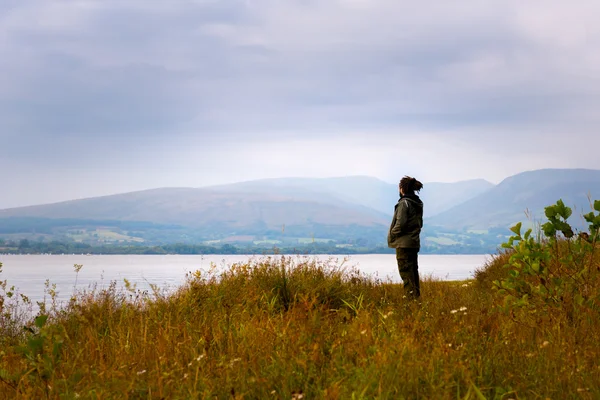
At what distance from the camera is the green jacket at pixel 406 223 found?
11.5 meters

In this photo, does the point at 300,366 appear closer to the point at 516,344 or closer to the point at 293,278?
the point at 516,344

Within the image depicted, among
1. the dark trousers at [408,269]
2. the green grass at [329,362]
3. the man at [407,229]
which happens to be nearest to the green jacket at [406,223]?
the man at [407,229]

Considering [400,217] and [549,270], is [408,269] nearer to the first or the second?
[400,217]

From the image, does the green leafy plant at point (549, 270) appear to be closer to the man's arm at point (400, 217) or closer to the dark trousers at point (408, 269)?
the man's arm at point (400, 217)

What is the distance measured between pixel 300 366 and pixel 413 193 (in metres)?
7.26

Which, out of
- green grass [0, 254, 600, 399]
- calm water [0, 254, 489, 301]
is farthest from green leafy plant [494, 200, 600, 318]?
calm water [0, 254, 489, 301]

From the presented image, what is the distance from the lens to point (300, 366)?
16.5 feet

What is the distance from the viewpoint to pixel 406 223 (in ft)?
37.8

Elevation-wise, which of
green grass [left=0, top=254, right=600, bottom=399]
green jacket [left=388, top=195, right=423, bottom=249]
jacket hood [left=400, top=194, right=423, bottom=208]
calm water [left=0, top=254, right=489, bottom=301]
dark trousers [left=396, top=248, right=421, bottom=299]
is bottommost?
calm water [left=0, top=254, right=489, bottom=301]

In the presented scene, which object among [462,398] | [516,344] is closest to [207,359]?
[462,398]

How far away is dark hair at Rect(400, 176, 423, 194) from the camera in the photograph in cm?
1166

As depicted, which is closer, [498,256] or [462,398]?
[462,398]

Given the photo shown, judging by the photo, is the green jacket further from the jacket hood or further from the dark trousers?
the dark trousers

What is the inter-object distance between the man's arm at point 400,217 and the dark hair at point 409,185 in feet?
1.01
